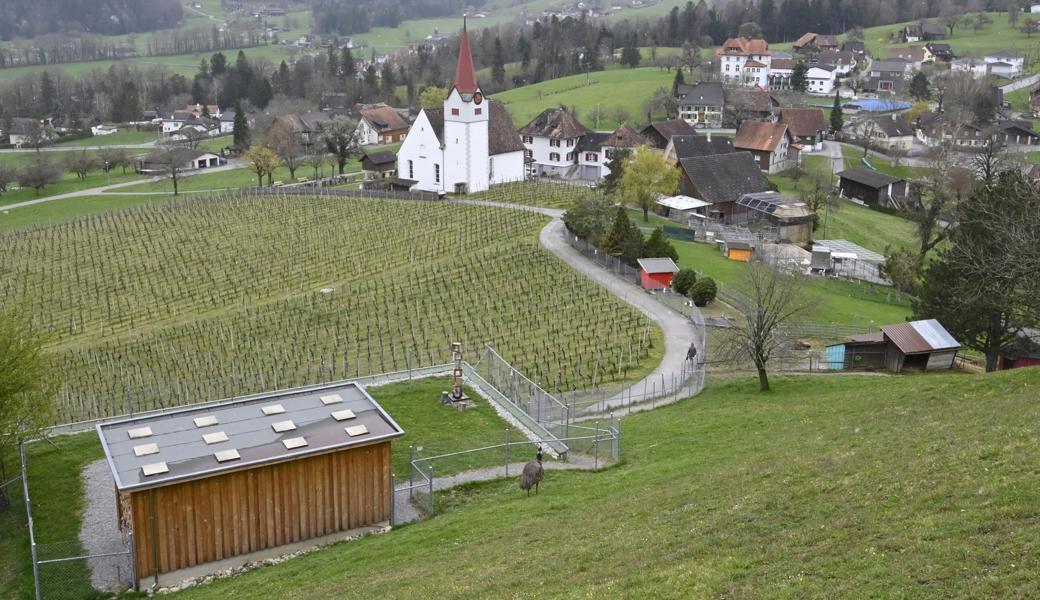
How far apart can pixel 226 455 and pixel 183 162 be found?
85820 millimetres

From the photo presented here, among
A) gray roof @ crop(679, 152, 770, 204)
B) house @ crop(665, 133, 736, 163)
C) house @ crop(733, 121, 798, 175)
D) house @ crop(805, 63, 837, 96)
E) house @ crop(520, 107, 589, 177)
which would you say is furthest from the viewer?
house @ crop(805, 63, 837, 96)

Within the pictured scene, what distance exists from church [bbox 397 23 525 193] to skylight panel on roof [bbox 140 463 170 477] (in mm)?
55700

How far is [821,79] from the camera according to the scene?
143 metres

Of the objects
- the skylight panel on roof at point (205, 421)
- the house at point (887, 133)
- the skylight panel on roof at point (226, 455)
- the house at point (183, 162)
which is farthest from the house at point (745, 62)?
the skylight panel on roof at point (226, 455)

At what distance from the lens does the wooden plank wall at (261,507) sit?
67.8ft

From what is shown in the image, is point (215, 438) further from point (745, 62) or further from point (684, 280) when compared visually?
point (745, 62)

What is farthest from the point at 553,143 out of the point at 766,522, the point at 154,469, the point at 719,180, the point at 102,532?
the point at 766,522

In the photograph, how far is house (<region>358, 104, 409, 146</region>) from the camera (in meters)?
122

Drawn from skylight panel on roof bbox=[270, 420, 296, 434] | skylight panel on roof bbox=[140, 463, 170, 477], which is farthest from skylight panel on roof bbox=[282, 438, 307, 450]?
skylight panel on roof bbox=[140, 463, 170, 477]

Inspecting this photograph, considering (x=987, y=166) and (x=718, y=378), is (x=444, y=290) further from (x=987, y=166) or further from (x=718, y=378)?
(x=987, y=166)

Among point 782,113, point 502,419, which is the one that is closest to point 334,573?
point 502,419

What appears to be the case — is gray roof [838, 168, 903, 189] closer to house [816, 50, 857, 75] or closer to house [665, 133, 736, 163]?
house [665, 133, 736, 163]

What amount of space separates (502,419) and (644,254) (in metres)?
23.5

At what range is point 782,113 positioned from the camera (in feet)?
350
